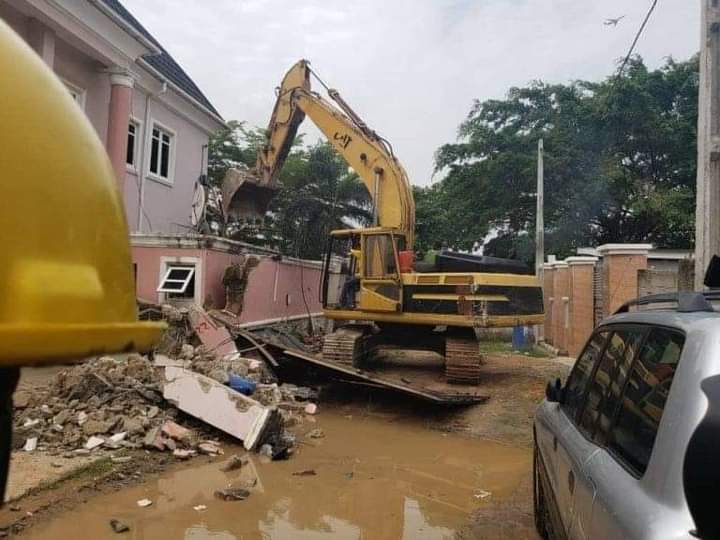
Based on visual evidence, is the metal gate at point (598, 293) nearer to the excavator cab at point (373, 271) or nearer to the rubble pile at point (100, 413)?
the excavator cab at point (373, 271)

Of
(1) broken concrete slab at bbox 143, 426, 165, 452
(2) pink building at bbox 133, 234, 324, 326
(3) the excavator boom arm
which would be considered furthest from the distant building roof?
(1) broken concrete slab at bbox 143, 426, 165, 452

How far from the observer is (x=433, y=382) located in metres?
10.1

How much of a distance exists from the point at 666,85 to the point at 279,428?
19.2 metres

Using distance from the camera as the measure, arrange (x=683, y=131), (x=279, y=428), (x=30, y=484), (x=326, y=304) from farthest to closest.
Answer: (x=683, y=131) < (x=326, y=304) < (x=279, y=428) < (x=30, y=484)

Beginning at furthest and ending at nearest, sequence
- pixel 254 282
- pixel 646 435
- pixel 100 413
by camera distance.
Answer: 1. pixel 254 282
2. pixel 100 413
3. pixel 646 435

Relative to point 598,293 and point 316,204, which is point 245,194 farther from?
point 316,204

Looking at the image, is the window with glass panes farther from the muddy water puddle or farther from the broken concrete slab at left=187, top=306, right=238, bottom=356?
the muddy water puddle

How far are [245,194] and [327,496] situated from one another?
9049 mm

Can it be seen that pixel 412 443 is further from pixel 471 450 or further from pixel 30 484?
pixel 30 484

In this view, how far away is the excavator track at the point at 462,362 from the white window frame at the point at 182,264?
4638 mm

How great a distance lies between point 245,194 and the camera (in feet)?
43.4

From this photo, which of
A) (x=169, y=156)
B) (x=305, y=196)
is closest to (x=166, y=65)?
(x=169, y=156)

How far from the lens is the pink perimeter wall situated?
1094cm

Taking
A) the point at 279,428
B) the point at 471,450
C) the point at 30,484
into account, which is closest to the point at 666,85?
the point at 471,450
